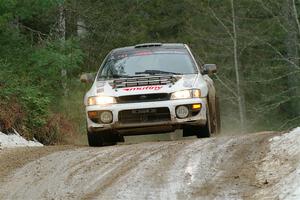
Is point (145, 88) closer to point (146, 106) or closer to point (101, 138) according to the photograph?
point (146, 106)

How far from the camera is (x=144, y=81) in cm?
1107

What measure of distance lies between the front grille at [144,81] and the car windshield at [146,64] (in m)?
0.48

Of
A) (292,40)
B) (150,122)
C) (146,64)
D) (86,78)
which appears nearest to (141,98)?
(150,122)

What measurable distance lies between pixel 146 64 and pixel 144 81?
45.3 inches

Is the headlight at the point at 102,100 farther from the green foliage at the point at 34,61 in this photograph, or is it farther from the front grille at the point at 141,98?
the green foliage at the point at 34,61

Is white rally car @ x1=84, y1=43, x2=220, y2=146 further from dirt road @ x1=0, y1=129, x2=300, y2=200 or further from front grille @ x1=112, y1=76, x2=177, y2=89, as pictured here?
dirt road @ x1=0, y1=129, x2=300, y2=200

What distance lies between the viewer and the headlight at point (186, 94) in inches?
427

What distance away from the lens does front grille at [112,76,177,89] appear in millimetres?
11047

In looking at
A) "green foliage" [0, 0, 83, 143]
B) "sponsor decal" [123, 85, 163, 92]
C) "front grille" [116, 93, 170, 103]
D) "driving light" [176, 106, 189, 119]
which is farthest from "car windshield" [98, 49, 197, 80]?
"green foliage" [0, 0, 83, 143]

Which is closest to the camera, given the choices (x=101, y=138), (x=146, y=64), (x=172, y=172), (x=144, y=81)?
(x=172, y=172)

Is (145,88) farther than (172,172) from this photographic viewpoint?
Yes

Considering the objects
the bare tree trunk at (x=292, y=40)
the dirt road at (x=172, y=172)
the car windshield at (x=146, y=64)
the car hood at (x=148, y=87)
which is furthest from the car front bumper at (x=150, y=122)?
the bare tree trunk at (x=292, y=40)

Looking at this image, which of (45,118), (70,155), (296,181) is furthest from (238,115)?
(296,181)

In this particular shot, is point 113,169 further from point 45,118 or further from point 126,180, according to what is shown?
point 45,118
